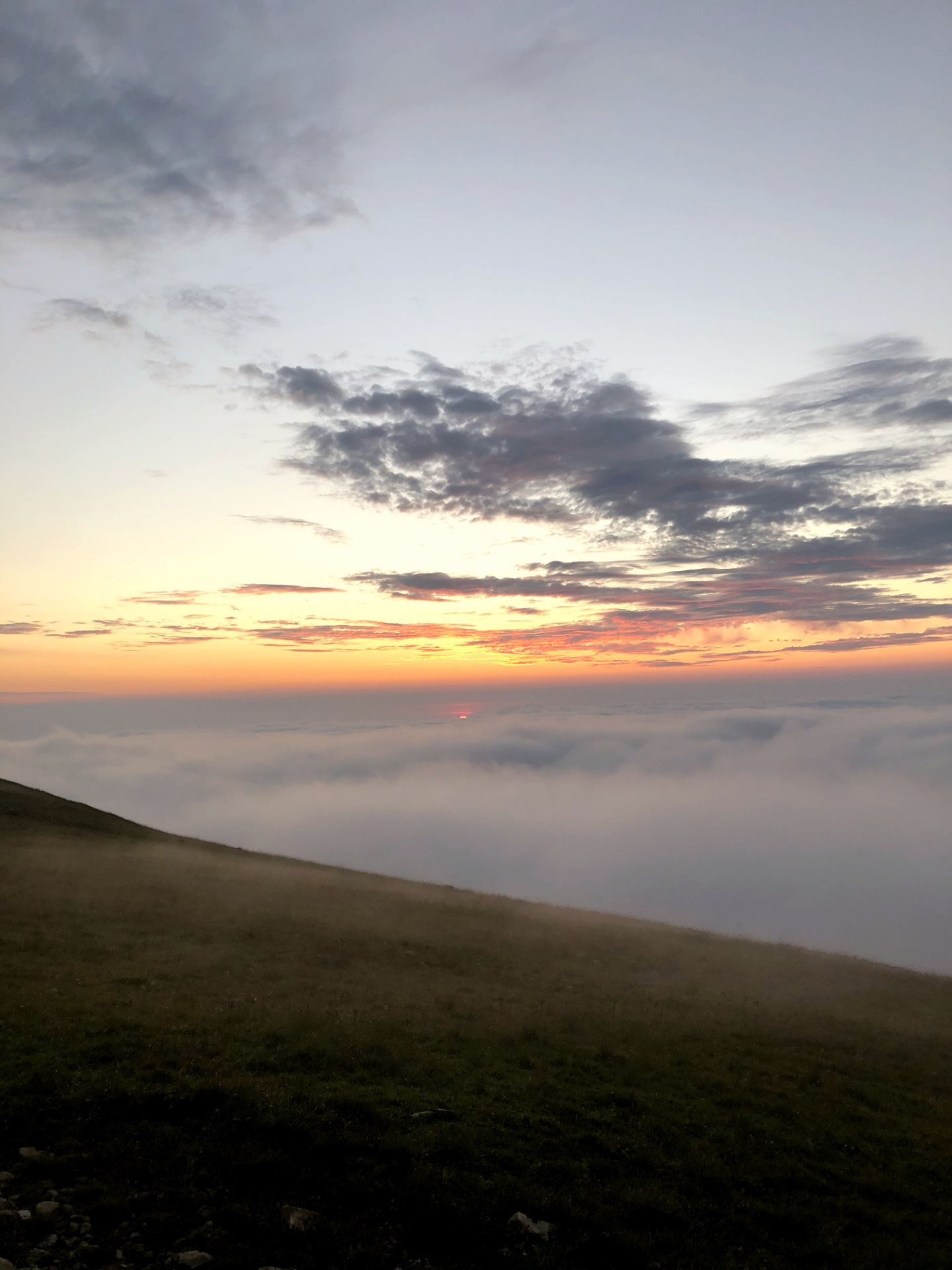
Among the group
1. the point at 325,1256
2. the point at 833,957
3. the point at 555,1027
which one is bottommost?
the point at 833,957

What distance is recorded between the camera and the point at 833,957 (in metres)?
54.0

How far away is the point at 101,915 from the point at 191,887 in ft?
32.6

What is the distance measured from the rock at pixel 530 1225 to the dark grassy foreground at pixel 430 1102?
109 mm

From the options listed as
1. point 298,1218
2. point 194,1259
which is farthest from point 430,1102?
point 194,1259

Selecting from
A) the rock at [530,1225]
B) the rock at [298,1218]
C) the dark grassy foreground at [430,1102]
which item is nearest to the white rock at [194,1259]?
the dark grassy foreground at [430,1102]

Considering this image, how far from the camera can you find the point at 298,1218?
13.2 m

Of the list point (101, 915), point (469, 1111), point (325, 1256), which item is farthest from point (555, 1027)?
point (101, 915)

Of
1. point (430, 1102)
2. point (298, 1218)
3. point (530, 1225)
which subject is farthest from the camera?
point (430, 1102)

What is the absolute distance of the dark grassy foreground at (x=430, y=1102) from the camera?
13734mm

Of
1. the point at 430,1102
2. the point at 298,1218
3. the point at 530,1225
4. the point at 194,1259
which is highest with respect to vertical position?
the point at 194,1259

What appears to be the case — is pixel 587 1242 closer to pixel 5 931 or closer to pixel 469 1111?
pixel 469 1111

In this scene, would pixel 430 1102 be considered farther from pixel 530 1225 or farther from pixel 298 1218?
pixel 298 1218

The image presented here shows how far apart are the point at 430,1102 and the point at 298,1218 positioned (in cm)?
689

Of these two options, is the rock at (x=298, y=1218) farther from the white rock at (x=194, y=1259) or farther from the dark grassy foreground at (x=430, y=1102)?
the white rock at (x=194, y=1259)
